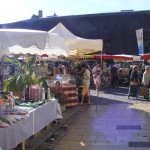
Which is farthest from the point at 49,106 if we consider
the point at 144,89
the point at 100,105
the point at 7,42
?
the point at 144,89

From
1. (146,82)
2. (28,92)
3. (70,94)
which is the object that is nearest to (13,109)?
(28,92)

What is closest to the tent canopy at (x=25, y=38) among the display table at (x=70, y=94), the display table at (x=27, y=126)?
the display table at (x=27, y=126)

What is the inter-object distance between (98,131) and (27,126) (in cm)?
345

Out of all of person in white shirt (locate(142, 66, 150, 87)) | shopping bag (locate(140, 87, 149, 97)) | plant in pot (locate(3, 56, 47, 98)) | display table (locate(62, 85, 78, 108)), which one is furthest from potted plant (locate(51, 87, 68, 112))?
person in white shirt (locate(142, 66, 150, 87))

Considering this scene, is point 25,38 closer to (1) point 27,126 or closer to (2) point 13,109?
(2) point 13,109

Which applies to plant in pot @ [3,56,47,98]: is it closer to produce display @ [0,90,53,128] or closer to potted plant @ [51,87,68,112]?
produce display @ [0,90,53,128]

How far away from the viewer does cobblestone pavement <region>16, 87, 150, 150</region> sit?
329 inches

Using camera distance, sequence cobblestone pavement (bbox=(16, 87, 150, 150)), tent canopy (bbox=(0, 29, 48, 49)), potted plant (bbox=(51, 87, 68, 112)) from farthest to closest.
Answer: potted plant (bbox=(51, 87, 68, 112)), cobblestone pavement (bbox=(16, 87, 150, 150)), tent canopy (bbox=(0, 29, 48, 49))

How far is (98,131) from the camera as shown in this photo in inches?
394

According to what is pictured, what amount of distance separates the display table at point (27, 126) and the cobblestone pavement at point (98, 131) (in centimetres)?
54

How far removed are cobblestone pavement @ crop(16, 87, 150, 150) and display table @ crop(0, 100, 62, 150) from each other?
21.4 inches

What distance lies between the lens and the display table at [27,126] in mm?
5907

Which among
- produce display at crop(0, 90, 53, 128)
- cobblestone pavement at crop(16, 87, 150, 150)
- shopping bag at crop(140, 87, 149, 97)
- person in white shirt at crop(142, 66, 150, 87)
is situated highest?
person in white shirt at crop(142, 66, 150, 87)

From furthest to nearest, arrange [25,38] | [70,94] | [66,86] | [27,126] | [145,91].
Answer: [145,91], [70,94], [66,86], [25,38], [27,126]
